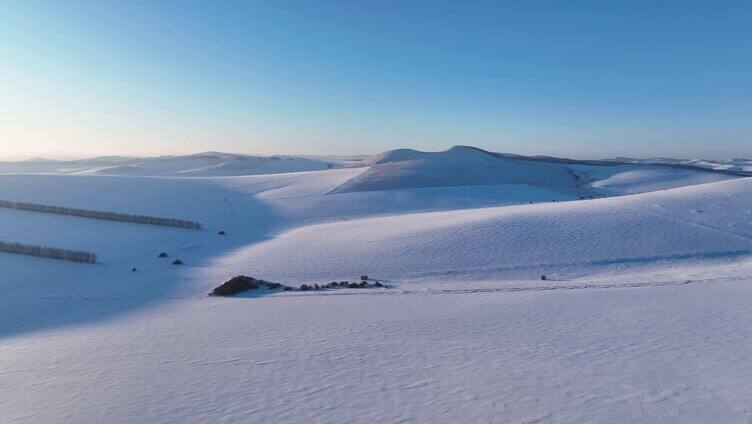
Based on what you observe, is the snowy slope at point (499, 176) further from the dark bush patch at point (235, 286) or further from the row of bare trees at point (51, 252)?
the dark bush patch at point (235, 286)

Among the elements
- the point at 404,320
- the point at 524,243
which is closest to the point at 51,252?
the point at 404,320

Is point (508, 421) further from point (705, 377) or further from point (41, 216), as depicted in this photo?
point (41, 216)

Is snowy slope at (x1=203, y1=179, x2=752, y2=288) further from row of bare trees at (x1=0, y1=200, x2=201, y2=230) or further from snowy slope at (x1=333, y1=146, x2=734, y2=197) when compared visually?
snowy slope at (x1=333, y1=146, x2=734, y2=197)

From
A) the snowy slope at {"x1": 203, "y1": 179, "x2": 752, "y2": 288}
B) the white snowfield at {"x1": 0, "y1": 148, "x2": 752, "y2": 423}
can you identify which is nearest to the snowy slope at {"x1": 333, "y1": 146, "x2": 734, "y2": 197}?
the white snowfield at {"x1": 0, "y1": 148, "x2": 752, "y2": 423}

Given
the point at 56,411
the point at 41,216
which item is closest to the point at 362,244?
the point at 56,411

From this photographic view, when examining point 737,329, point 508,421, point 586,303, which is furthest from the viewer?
point 586,303

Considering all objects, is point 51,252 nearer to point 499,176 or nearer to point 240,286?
point 240,286

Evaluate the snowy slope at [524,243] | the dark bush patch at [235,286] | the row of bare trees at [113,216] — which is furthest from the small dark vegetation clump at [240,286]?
the row of bare trees at [113,216]
